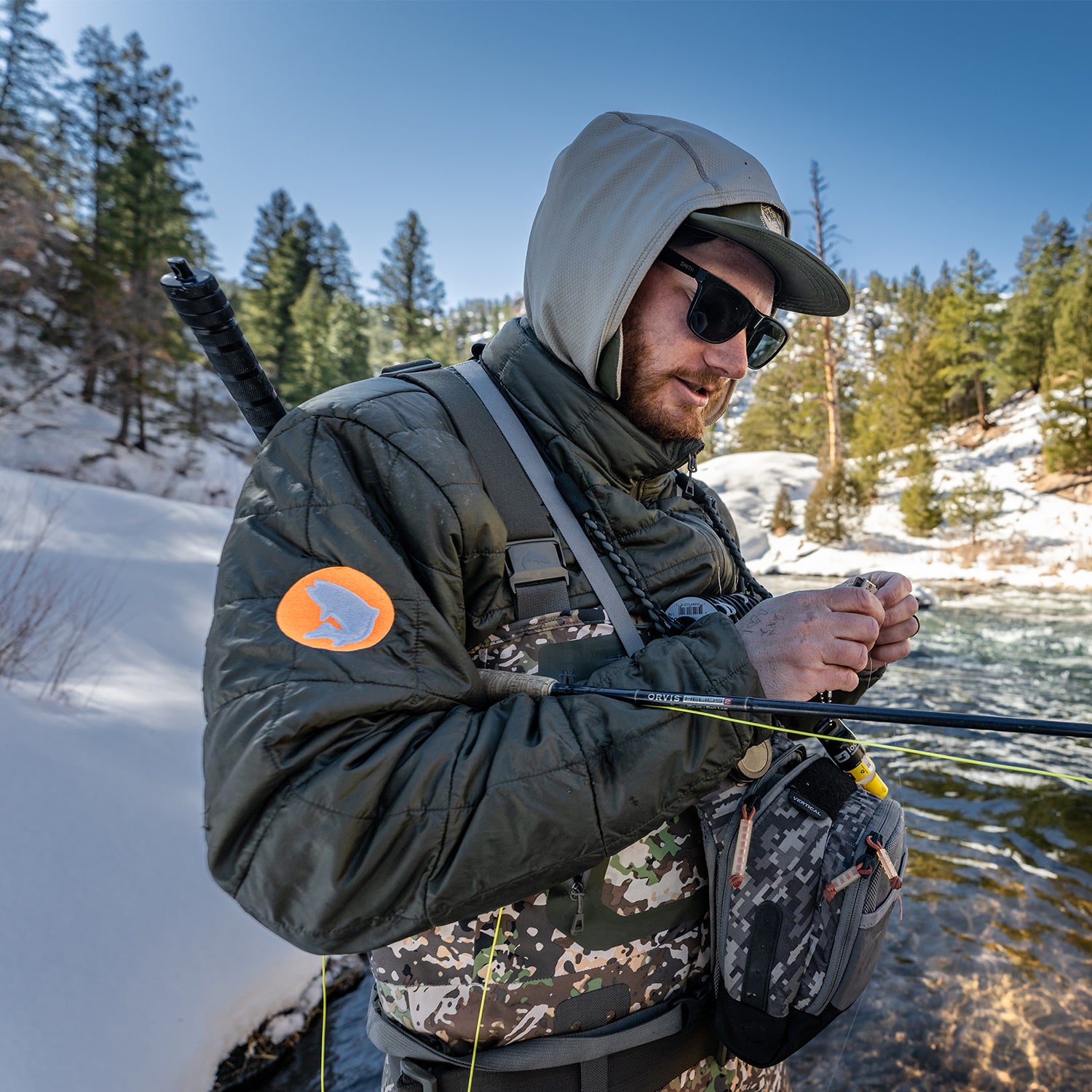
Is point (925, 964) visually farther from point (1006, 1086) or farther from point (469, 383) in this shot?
point (469, 383)

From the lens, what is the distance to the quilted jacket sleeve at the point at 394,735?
112 cm

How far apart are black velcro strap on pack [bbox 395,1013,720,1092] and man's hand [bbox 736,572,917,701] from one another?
3.06 ft

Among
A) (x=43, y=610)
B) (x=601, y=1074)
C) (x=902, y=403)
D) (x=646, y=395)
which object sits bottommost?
(x=43, y=610)

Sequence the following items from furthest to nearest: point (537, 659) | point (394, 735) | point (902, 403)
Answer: point (902, 403), point (537, 659), point (394, 735)

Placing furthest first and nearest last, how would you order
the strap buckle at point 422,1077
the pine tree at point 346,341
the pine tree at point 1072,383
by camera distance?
the pine tree at point 346,341 < the pine tree at point 1072,383 < the strap buckle at point 422,1077

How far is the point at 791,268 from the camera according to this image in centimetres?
217

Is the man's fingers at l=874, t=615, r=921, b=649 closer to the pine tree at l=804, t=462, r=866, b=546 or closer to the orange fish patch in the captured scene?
the orange fish patch

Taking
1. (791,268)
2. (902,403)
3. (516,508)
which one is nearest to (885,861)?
(516,508)

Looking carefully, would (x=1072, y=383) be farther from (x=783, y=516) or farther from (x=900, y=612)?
(x=900, y=612)

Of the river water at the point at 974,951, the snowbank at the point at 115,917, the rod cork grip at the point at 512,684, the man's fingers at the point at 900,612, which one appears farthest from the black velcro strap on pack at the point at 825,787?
the snowbank at the point at 115,917

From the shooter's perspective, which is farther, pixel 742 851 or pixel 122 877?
pixel 122 877

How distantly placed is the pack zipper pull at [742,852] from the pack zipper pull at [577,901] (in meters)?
0.37

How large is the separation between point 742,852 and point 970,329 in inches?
2015

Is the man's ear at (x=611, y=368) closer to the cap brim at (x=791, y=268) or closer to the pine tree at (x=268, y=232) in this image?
the cap brim at (x=791, y=268)
